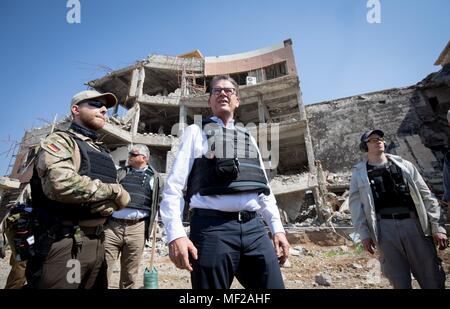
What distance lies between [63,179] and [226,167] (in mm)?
1239

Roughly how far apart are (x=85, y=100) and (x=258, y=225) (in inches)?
83.7

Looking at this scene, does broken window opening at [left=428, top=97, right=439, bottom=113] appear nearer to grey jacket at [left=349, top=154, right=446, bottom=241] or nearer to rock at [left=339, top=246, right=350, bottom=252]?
rock at [left=339, top=246, right=350, bottom=252]

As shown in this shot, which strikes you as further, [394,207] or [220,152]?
[394,207]

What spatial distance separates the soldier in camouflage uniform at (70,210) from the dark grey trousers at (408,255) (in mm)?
2888

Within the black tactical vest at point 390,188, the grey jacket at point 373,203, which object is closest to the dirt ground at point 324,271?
the grey jacket at point 373,203

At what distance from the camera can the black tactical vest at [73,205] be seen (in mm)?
1932

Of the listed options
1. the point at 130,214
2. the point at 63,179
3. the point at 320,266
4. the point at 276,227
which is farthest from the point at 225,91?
the point at 320,266

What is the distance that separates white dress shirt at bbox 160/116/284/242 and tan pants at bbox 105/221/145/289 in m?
2.04

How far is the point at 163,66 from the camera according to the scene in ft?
66.7

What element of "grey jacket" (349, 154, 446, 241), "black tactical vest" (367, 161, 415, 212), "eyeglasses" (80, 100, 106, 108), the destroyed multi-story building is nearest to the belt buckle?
"eyeglasses" (80, 100, 106, 108)

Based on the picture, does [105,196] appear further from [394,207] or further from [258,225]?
[394,207]

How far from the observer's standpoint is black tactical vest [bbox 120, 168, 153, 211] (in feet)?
12.0
